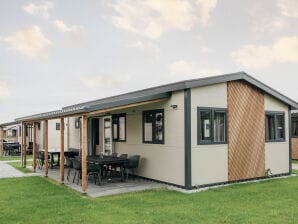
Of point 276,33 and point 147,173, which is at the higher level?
point 276,33

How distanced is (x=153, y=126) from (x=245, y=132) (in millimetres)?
2951

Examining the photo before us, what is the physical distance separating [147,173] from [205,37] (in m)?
11.4

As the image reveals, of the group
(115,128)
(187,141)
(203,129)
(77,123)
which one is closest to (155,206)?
(187,141)

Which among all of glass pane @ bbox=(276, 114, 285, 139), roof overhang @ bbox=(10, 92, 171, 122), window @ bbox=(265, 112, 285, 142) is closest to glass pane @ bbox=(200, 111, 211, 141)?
roof overhang @ bbox=(10, 92, 171, 122)

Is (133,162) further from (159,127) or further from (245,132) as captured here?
(245,132)

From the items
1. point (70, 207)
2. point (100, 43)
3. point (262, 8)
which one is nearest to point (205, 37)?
point (262, 8)

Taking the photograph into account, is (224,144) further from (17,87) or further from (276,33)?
(17,87)

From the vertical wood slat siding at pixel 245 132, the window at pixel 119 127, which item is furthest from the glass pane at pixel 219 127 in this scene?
the window at pixel 119 127

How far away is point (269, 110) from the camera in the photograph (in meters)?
11.7

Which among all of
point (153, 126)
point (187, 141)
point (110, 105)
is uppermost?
point (110, 105)

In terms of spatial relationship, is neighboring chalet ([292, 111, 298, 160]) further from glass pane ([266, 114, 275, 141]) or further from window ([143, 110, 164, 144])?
window ([143, 110, 164, 144])

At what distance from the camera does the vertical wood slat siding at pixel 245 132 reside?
10.3 m

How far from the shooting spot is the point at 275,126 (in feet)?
39.1

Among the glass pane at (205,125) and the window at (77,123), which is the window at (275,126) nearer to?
the glass pane at (205,125)
